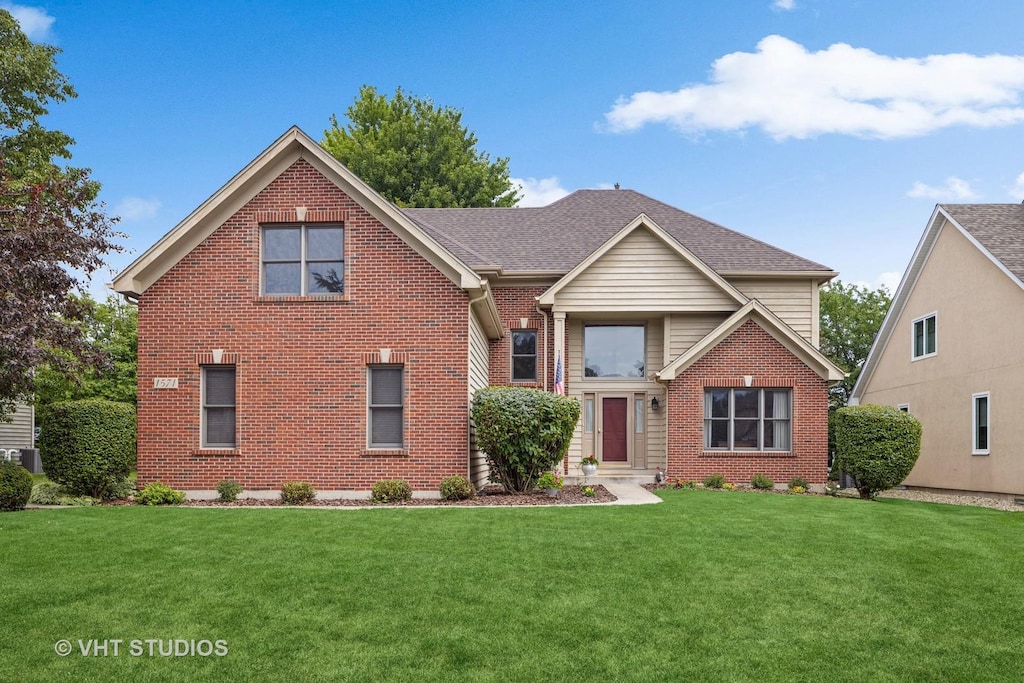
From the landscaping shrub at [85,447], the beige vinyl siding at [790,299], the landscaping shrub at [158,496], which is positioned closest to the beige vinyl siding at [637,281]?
the beige vinyl siding at [790,299]

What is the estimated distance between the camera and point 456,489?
13672mm

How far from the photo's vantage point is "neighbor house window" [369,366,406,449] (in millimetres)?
14734

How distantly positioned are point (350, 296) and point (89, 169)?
763 centimetres

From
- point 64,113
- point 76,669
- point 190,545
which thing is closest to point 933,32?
point 190,545

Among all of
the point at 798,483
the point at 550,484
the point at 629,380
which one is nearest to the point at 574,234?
the point at 629,380

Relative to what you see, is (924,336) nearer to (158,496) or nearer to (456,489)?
(456,489)

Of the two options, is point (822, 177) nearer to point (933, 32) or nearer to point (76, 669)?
point (933, 32)

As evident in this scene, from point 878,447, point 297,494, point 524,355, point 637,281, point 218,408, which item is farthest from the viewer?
point 524,355

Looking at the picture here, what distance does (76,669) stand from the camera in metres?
5.52

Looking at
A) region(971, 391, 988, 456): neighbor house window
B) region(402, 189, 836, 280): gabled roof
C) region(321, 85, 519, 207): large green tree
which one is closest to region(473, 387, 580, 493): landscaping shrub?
region(402, 189, 836, 280): gabled roof

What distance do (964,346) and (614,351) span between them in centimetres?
930

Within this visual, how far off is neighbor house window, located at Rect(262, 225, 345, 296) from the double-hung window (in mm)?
17233

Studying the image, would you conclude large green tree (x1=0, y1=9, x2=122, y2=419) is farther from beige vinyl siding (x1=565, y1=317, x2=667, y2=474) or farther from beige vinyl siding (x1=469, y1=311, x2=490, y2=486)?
beige vinyl siding (x1=565, y1=317, x2=667, y2=474)

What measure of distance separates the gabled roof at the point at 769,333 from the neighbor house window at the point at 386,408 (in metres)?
7.11
